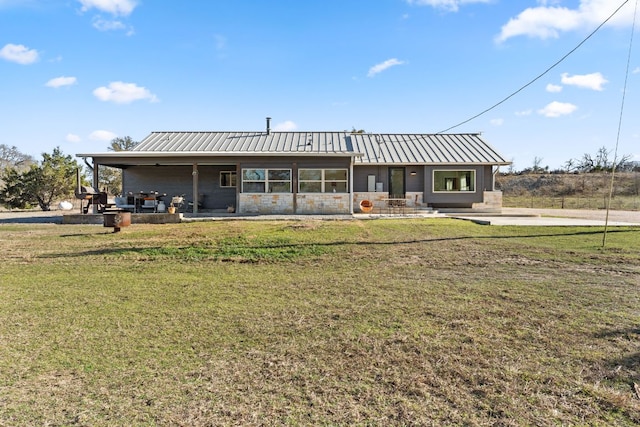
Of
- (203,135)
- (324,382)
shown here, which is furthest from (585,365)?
(203,135)

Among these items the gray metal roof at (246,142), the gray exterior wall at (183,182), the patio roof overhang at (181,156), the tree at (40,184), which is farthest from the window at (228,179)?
the tree at (40,184)

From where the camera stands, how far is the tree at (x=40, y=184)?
20766mm

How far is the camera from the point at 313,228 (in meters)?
10.8

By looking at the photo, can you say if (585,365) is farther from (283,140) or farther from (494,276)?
(283,140)

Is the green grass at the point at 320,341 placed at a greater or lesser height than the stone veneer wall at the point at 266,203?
lesser

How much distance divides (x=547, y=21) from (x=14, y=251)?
1692 cm

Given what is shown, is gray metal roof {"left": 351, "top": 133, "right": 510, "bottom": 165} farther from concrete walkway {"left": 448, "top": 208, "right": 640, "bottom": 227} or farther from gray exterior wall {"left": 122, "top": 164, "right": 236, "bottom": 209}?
gray exterior wall {"left": 122, "top": 164, "right": 236, "bottom": 209}

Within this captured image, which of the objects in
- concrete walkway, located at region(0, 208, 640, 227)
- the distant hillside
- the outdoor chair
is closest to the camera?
concrete walkway, located at region(0, 208, 640, 227)

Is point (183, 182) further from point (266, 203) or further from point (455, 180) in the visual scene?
point (455, 180)

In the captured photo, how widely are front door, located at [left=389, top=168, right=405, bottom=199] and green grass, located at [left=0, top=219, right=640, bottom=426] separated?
1292 cm

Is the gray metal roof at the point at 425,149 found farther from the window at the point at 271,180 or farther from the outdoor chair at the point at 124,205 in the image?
→ the outdoor chair at the point at 124,205

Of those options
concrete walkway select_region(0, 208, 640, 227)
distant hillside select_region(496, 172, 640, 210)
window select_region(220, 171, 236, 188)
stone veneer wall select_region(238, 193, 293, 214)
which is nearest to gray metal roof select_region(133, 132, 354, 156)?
window select_region(220, 171, 236, 188)

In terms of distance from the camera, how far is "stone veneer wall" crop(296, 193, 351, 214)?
54.7ft

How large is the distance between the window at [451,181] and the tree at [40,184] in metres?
20.7
